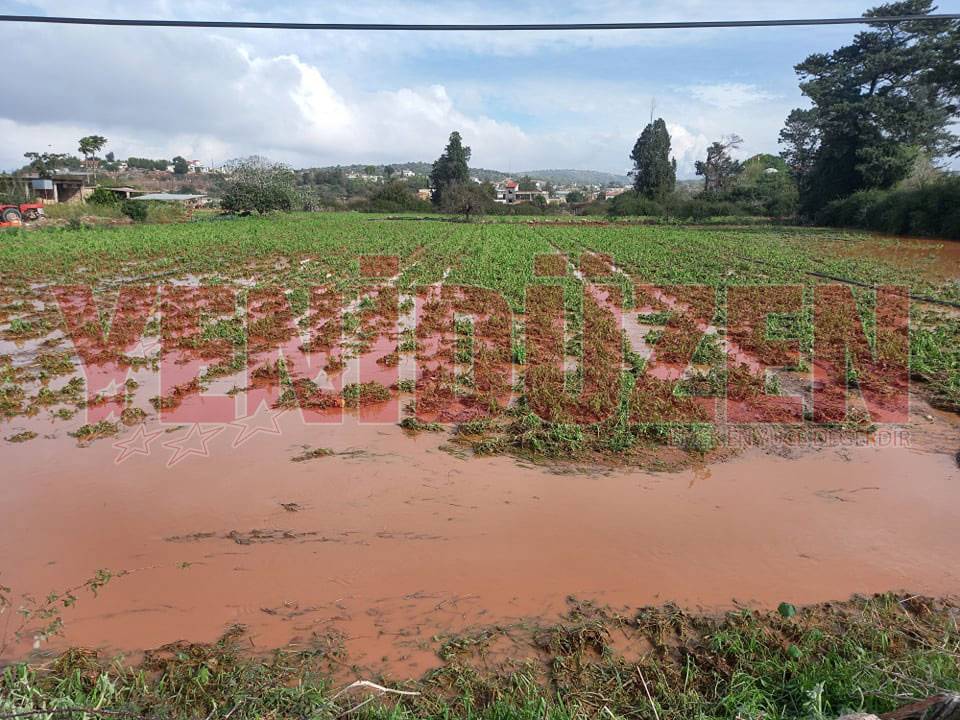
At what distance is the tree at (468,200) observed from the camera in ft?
144

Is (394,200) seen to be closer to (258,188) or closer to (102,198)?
(258,188)

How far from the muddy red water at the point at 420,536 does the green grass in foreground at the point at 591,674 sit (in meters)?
0.17

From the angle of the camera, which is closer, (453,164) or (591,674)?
(591,674)

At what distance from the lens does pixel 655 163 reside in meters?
55.8

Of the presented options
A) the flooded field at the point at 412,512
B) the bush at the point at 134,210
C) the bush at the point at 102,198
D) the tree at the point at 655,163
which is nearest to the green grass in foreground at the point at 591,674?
the flooded field at the point at 412,512

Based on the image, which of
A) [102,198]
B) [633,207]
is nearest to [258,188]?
[102,198]

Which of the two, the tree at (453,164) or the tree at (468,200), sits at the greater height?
the tree at (453,164)

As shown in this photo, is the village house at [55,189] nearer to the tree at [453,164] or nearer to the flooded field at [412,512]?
the tree at [453,164]

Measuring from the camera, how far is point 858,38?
32562 mm

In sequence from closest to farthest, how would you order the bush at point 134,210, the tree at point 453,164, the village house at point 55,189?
the bush at point 134,210, the village house at point 55,189, the tree at point 453,164

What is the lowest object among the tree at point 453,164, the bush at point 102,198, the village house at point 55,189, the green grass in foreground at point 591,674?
the green grass in foreground at point 591,674

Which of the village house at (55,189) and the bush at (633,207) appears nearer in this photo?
the village house at (55,189)

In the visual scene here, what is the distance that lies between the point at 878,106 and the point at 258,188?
39758 millimetres

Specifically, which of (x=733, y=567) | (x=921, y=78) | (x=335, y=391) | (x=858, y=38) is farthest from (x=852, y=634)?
(x=858, y=38)
